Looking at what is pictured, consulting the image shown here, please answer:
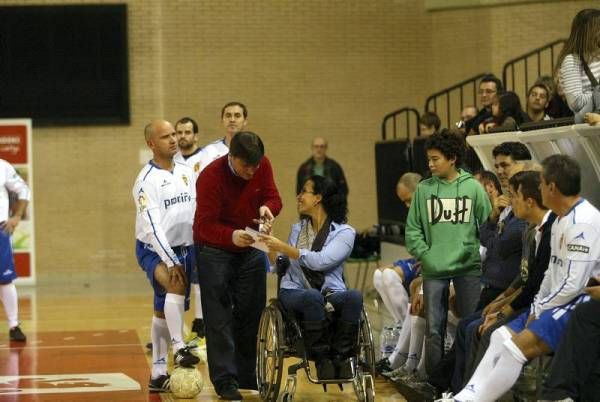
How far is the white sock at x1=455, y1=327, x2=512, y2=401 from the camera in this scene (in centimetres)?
597

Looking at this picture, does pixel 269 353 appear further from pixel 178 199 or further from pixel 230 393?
pixel 178 199

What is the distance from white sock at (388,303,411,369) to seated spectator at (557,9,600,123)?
1848 mm

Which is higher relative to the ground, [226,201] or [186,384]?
[226,201]

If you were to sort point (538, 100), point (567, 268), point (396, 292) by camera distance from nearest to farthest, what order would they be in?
point (567, 268) < point (396, 292) < point (538, 100)

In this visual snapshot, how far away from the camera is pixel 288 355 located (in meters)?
7.12

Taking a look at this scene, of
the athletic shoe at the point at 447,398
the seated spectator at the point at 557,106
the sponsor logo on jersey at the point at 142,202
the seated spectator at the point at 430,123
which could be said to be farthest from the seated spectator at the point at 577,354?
the seated spectator at the point at 430,123

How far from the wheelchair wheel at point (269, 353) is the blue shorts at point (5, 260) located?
4448 mm

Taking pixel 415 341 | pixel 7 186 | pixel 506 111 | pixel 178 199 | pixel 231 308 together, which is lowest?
pixel 415 341

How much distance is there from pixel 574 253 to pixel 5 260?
674cm

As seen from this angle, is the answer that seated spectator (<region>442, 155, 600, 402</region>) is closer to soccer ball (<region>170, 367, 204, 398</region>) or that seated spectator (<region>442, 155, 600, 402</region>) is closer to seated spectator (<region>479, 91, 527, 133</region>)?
soccer ball (<region>170, 367, 204, 398</region>)

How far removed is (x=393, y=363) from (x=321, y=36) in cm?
1058

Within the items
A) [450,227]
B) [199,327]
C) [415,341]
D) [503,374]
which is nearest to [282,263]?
[450,227]

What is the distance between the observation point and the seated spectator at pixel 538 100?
9695mm

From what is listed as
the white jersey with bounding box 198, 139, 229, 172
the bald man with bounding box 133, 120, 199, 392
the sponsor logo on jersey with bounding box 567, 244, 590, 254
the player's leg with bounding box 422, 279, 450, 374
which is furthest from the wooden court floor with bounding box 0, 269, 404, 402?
the sponsor logo on jersey with bounding box 567, 244, 590, 254
